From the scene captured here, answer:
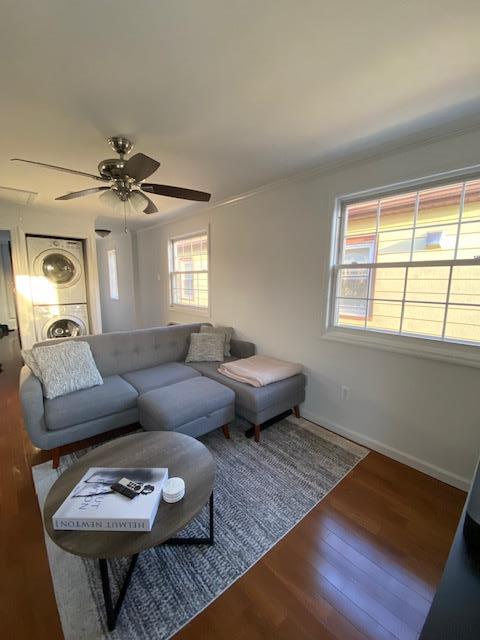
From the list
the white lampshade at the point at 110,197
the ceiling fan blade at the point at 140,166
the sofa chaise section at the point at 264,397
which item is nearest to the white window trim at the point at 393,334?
the sofa chaise section at the point at 264,397

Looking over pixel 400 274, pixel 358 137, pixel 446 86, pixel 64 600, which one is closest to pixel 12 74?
pixel 358 137

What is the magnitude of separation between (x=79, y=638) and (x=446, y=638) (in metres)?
1.34

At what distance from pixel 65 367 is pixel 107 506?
5.00 ft

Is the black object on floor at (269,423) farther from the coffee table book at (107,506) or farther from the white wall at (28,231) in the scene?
the white wall at (28,231)

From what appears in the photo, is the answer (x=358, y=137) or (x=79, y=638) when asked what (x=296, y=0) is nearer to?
(x=358, y=137)

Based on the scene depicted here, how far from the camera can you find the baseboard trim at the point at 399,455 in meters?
1.93

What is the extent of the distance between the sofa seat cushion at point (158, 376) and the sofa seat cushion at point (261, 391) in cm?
27

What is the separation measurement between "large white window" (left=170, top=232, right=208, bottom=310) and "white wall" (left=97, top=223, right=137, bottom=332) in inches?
50.5

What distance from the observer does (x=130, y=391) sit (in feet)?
7.91

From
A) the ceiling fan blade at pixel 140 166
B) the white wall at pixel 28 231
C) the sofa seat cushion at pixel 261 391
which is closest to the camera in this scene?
the ceiling fan blade at pixel 140 166

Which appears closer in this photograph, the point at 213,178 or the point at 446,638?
the point at 446,638

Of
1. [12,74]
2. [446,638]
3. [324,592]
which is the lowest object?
[324,592]

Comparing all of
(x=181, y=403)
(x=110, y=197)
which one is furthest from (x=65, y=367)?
(x=110, y=197)

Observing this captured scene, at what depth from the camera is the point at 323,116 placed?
172cm
